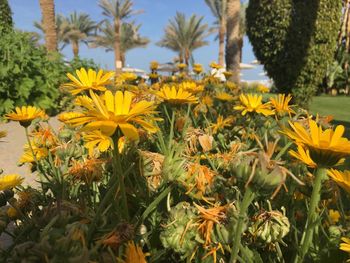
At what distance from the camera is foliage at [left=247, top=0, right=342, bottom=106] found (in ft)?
25.3

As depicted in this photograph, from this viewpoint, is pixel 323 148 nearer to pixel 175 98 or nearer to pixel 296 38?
pixel 175 98

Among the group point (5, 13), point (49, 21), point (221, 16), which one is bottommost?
point (49, 21)

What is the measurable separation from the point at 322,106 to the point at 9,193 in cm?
952

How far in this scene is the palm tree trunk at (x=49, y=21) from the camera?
10633mm

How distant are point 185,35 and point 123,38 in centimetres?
492

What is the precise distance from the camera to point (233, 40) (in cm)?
959

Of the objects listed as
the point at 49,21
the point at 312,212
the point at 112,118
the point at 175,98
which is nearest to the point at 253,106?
the point at 175,98

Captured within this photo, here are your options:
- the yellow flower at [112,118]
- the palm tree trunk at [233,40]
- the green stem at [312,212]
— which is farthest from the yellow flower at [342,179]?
the palm tree trunk at [233,40]

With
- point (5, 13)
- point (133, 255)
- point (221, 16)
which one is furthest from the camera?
point (221, 16)

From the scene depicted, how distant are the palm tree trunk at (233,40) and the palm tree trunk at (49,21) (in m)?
Answer: 4.85

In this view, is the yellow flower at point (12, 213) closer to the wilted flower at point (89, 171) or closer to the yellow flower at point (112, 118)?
the wilted flower at point (89, 171)

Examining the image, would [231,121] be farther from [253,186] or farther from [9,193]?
[253,186]

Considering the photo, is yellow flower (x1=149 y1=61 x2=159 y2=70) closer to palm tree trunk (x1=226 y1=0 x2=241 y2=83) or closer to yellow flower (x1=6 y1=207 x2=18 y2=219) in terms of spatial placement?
yellow flower (x1=6 y1=207 x2=18 y2=219)

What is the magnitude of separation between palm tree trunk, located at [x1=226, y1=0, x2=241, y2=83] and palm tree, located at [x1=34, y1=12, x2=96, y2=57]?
21980mm
